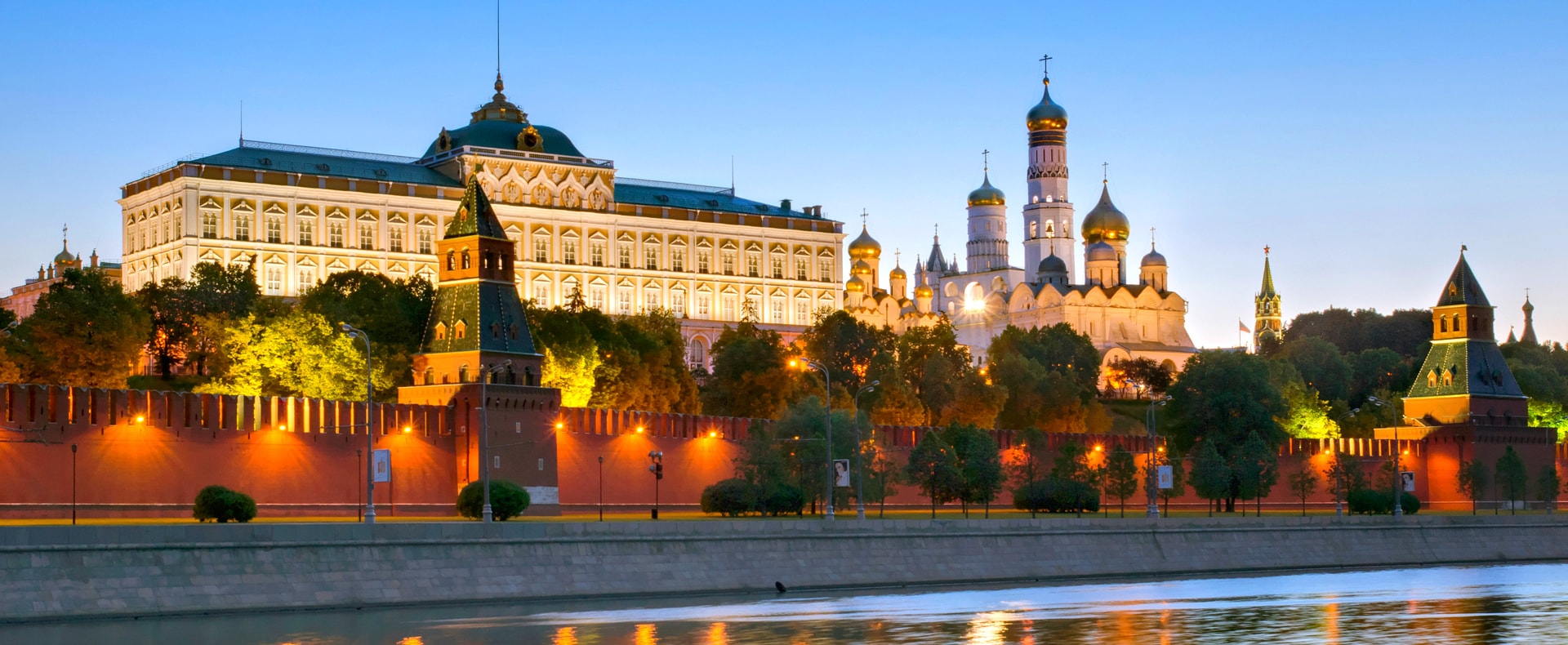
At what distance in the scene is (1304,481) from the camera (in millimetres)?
96562

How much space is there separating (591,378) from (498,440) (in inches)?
706

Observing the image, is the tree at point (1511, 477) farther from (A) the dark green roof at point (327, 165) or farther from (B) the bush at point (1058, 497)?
(A) the dark green roof at point (327, 165)

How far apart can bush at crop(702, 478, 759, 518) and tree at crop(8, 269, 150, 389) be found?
25.6m

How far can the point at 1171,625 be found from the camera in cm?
4766

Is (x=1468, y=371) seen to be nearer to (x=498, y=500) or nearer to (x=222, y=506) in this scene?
(x=498, y=500)

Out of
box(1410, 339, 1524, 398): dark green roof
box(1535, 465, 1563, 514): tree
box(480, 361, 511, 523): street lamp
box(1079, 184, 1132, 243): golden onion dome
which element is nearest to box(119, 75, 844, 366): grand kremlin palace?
box(1079, 184, 1132, 243): golden onion dome

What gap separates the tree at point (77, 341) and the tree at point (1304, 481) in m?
49.6

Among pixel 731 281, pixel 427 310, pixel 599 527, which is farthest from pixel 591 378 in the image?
pixel 731 281

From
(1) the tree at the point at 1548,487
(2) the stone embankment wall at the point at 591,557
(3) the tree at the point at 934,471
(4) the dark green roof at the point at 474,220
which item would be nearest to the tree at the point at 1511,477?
(1) the tree at the point at 1548,487

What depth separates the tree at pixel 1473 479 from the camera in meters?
99.4

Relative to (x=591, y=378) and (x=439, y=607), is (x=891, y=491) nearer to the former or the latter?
(x=591, y=378)

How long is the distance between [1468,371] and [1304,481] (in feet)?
42.9

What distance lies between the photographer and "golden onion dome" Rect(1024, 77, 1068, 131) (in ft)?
591

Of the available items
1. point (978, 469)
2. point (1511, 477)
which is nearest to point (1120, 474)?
point (978, 469)
